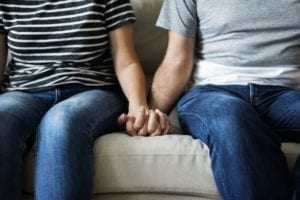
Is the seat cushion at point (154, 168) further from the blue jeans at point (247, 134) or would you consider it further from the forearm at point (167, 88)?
the forearm at point (167, 88)

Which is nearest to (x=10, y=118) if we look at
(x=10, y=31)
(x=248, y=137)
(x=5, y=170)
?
(x=5, y=170)

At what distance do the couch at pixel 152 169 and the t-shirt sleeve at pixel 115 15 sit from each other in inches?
14.2

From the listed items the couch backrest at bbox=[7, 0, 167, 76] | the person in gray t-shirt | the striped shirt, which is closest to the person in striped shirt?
the striped shirt

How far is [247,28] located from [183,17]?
18 centimetres

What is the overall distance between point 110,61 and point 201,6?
1.01 ft

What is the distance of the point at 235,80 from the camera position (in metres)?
1.37

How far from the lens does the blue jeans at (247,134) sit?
3.45 feet

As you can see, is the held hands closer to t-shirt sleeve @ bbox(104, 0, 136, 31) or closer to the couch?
the couch

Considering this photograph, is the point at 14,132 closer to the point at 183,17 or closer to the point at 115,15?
the point at 115,15

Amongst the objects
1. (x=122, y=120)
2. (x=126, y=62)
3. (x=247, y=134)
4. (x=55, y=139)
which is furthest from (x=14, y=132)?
(x=247, y=134)

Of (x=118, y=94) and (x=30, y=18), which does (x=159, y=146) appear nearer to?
(x=118, y=94)

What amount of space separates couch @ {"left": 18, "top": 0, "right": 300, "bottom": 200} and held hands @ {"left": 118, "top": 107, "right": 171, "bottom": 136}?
33 mm

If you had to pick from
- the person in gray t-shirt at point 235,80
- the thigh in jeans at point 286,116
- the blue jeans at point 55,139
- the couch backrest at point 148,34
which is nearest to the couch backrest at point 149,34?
the couch backrest at point 148,34

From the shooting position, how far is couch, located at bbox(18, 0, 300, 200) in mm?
1151
